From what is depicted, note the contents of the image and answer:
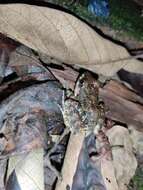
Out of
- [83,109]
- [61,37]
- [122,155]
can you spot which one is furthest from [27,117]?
[122,155]

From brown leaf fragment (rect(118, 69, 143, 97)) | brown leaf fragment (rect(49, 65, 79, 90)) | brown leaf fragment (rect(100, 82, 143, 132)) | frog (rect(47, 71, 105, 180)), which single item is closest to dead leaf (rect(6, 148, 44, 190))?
frog (rect(47, 71, 105, 180))

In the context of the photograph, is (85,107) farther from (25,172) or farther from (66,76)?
(25,172)

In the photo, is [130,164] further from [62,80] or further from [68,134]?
[62,80]

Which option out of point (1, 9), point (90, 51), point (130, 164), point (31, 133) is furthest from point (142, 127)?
point (1, 9)

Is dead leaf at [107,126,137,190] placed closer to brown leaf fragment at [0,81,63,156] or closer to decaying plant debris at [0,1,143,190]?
decaying plant debris at [0,1,143,190]

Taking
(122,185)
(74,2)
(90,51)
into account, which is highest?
(74,2)

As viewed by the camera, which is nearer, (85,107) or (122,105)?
(85,107)

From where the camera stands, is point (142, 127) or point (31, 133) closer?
point (31, 133)
